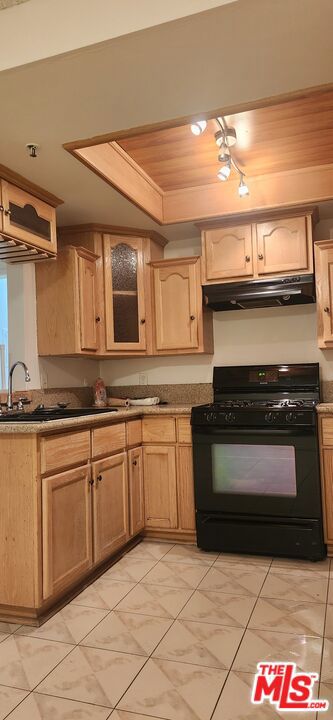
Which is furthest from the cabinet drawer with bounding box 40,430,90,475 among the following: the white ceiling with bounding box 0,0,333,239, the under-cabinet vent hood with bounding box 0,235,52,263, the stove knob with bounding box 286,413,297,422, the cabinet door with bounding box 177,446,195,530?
the white ceiling with bounding box 0,0,333,239

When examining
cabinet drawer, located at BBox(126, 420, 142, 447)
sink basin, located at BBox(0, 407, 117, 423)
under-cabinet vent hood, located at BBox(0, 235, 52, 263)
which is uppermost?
under-cabinet vent hood, located at BBox(0, 235, 52, 263)

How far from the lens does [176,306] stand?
359 centimetres

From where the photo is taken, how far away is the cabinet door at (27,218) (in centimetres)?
246

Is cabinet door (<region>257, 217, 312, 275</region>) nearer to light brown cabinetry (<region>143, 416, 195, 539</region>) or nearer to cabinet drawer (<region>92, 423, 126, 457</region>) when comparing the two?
light brown cabinetry (<region>143, 416, 195, 539</region>)

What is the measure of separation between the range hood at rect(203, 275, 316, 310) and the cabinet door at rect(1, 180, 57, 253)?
1140mm

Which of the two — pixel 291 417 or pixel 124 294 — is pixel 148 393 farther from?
pixel 291 417

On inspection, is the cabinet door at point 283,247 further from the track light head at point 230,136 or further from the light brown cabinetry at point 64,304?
the light brown cabinetry at point 64,304

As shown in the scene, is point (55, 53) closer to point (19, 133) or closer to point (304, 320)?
point (19, 133)

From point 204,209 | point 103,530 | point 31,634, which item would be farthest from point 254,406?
point 31,634

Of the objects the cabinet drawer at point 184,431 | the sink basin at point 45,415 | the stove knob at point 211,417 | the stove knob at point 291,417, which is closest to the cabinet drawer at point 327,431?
the stove knob at point 291,417

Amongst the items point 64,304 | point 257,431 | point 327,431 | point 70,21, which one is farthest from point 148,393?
point 70,21

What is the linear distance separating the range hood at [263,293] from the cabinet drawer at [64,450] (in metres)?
1.35

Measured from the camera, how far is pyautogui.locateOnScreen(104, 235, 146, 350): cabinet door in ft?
11.5

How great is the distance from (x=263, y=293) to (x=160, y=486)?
1405 millimetres
